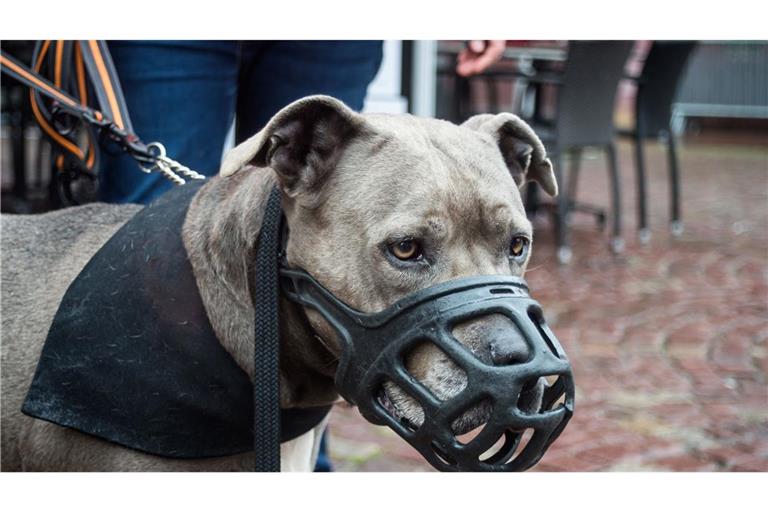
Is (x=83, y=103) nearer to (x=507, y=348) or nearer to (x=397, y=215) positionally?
(x=397, y=215)

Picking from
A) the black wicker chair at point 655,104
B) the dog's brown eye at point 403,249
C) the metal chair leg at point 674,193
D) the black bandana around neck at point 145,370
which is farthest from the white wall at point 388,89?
the dog's brown eye at point 403,249

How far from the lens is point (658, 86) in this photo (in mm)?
8750

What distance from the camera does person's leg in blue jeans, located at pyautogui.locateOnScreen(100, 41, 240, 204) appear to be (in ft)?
10.0

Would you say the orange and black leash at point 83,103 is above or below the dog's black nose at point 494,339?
above

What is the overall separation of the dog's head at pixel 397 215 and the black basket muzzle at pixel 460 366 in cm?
4

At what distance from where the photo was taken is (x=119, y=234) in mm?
2633

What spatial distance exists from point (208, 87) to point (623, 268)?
5153 mm

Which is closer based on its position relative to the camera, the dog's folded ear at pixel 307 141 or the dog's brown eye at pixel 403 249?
the dog's brown eye at pixel 403 249

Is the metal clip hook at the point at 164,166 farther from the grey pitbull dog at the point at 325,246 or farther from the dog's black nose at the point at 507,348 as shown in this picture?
the dog's black nose at the point at 507,348

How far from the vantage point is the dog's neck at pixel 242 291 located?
2.46 m

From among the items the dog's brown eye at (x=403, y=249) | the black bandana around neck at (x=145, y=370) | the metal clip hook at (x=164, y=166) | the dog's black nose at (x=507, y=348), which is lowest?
the black bandana around neck at (x=145, y=370)

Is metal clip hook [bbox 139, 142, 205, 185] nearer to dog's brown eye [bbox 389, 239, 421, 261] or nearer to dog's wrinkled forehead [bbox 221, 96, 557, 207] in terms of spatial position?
dog's wrinkled forehead [bbox 221, 96, 557, 207]

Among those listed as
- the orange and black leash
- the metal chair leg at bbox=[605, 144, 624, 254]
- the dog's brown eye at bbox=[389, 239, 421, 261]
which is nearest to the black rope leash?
the dog's brown eye at bbox=[389, 239, 421, 261]
